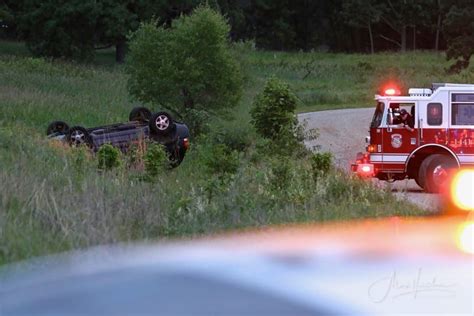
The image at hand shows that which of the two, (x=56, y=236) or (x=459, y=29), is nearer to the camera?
(x=56, y=236)

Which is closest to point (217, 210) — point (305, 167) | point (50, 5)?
point (305, 167)

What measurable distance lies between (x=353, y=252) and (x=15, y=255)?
4098 millimetres

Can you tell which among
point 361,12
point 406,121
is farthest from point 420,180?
point 361,12

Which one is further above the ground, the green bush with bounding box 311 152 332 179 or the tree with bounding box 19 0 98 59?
the tree with bounding box 19 0 98 59

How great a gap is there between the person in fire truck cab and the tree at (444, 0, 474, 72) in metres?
28.7

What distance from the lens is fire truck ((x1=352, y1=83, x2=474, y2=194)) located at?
772 inches

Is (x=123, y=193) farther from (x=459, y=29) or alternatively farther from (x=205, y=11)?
(x=459, y=29)

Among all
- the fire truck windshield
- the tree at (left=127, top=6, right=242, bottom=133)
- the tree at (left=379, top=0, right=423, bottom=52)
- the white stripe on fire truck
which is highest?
the tree at (left=379, top=0, right=423, bottom=52)

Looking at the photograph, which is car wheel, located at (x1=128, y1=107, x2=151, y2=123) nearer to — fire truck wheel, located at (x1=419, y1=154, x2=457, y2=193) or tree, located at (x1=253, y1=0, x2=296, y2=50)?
fire truck wheel, located at (x1=419, y1=154, x2=457, y2=193)

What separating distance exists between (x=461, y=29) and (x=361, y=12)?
3317 cm

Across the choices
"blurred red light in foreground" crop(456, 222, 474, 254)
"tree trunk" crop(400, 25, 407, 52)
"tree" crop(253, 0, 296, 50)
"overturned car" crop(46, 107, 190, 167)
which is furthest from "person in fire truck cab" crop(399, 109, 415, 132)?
"tree" crop(253, 0, 296, 50)

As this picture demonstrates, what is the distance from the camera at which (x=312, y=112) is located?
1662 inches

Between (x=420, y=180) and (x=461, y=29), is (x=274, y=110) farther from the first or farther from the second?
(x=461, y=29)

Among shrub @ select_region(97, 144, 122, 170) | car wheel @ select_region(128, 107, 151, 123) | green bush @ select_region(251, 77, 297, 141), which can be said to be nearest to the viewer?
shrub @ select_region(97, 144, 122, 170)
